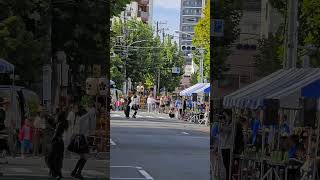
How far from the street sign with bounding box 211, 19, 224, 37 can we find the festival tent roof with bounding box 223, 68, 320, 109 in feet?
2.02

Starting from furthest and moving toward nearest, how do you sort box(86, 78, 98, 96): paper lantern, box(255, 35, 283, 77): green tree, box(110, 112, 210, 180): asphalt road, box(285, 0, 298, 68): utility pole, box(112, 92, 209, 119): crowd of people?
box(112, 92, 209, 119): crowd of people → box(110, 112, 210, 180): asphalt road → box(86, 78, 98, 96): paper lantern → box(255, 35, 283, 77): green tree → box(285, 0, 298, 68): utility pole

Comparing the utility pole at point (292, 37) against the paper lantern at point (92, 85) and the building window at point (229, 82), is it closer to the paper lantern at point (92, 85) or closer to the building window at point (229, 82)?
the building window at point (229, 82)

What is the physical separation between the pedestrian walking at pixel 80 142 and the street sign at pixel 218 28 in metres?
1.56

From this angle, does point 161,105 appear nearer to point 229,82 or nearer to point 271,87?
point 229,82

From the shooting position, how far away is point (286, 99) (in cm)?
655

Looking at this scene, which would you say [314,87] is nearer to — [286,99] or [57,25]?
[286,99]

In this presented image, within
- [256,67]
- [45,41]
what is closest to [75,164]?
[45,41]

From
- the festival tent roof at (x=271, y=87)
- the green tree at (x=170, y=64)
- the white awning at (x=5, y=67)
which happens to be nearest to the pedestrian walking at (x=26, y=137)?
the white awning at (x=5, y=67)

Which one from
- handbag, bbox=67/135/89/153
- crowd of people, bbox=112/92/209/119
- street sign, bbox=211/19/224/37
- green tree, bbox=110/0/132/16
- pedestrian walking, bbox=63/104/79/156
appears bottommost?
crowd of people, bbox=112/92/209/119

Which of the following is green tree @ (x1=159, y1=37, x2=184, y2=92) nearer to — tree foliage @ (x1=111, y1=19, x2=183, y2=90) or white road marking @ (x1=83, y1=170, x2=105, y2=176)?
tree foliage @ (x1=111, y1=19, x2=183, y2=90)

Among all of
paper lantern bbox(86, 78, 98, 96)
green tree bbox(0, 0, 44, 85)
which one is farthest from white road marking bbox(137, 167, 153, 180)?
green tree bbox(0, 0, 44, 85)

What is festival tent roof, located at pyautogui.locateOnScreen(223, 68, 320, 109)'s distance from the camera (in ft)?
21.7

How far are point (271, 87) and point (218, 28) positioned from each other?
2.77 ft

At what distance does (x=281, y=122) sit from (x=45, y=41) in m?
2.49
